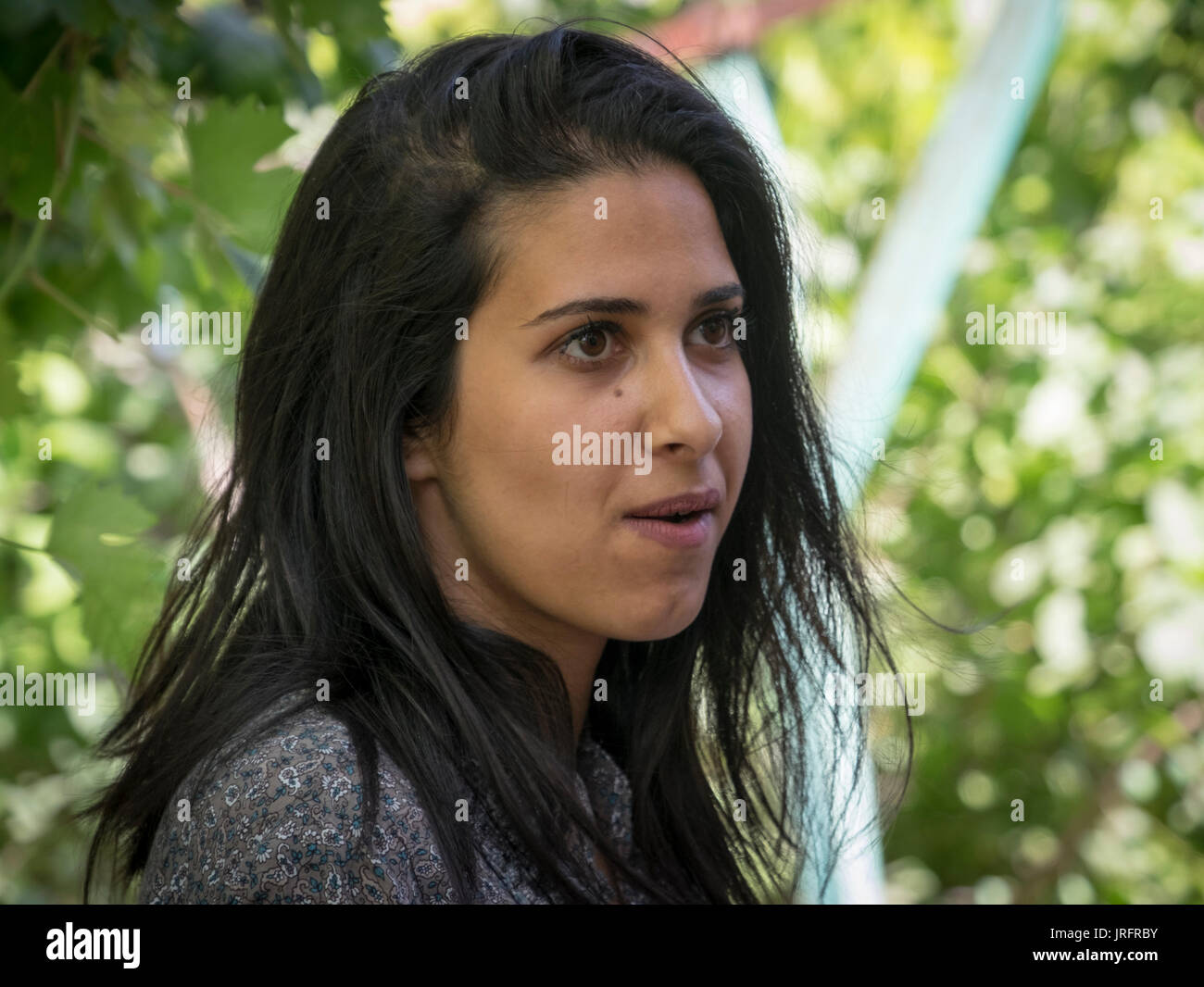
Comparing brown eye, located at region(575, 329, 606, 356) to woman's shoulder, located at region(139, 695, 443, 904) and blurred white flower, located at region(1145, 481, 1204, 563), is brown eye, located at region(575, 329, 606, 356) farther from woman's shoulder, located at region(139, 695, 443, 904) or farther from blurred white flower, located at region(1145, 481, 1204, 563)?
blurred white flower, located at region(1145, 481, 1204, 563)

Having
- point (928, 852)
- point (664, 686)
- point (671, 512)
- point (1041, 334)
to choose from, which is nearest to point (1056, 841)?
point (928, 852)

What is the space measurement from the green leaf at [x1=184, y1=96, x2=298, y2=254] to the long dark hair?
0.13 meters

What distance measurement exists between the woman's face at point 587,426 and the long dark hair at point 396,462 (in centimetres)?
3

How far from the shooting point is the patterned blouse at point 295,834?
0.85 m

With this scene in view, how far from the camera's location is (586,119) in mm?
1110

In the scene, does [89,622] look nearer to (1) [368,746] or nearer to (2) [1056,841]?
(1) [368,746]

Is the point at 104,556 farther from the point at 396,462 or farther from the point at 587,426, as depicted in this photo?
the point at 587,426

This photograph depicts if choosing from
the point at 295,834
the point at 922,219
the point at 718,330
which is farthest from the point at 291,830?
the point at 922,219

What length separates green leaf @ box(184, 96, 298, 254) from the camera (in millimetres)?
1285

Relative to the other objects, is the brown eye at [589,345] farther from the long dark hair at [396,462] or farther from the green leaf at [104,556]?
the green leaf at [104,556]

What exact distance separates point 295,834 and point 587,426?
39 centimetres

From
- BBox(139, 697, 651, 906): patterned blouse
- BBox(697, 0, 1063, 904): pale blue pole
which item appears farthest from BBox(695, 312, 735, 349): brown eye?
BBox(697, 0, 1063, 904): pale blue pole

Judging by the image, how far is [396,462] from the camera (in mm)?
1094

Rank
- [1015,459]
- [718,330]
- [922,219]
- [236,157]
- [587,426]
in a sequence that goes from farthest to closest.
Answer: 1. [1015,459]
2. [922,219]
3. [236,157]
4. [718,330]
5. [587,426]
